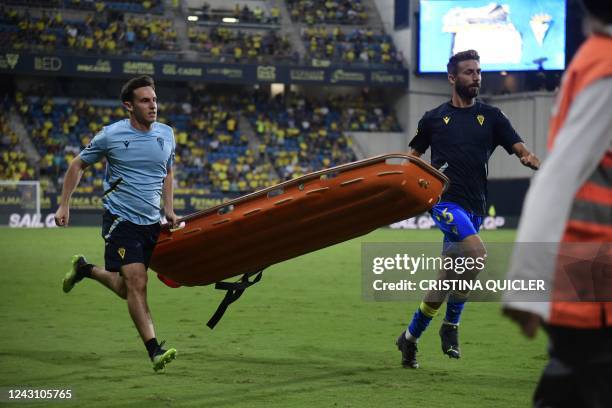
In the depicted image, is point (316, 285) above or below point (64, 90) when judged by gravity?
→ below

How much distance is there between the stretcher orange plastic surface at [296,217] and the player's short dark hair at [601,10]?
421 cm

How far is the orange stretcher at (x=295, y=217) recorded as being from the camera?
7.09m

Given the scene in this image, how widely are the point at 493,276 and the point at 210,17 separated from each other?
33.1 metres

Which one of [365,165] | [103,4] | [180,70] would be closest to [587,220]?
[365,165]

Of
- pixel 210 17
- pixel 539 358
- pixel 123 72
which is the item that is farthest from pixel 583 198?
pixel 210 17

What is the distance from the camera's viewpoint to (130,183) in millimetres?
7422

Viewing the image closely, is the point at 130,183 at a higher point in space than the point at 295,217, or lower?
higher

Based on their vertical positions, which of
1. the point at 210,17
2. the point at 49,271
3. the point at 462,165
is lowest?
the point at 49,271

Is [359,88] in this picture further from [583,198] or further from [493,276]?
[583,198]

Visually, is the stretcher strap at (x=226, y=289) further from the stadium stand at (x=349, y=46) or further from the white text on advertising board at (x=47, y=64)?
the stadium stand at (x=349, y=46)

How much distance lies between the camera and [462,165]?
7793mm

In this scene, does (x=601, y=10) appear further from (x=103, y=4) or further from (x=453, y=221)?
(x=103, y=4)

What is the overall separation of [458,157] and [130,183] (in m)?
2.58

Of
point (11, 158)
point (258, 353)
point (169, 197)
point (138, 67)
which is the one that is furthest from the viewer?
point (138, 67)
